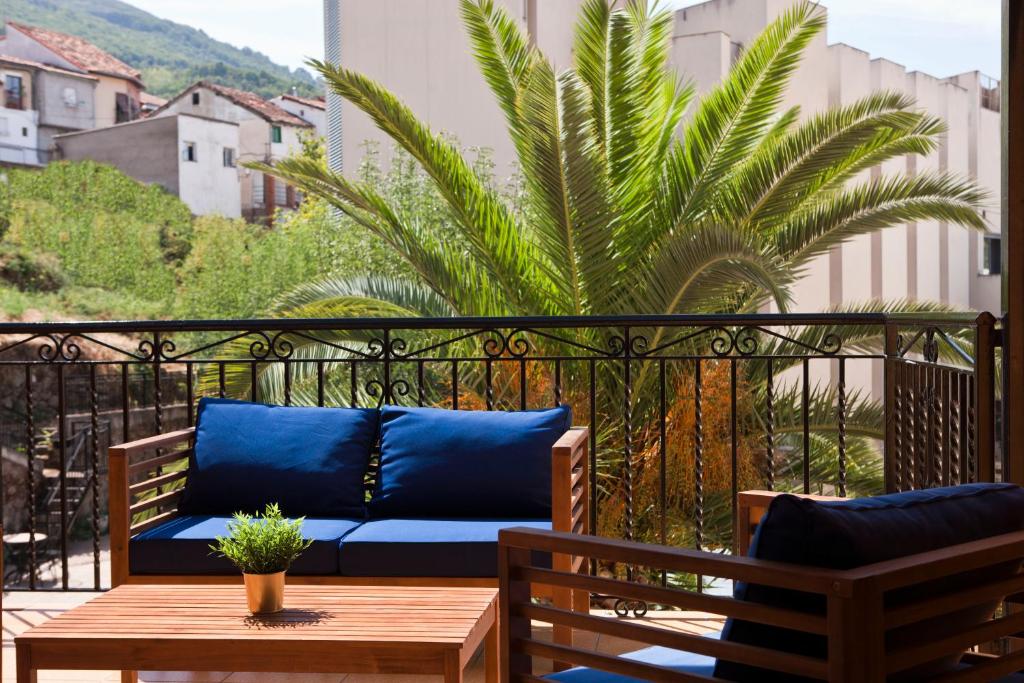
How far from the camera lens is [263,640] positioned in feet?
7.95

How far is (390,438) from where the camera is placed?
3607mm

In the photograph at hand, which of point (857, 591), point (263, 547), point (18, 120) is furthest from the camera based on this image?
point (18, 120)

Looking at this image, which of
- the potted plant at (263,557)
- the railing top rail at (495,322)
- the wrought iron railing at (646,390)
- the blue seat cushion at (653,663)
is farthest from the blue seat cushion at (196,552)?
the blue seat cushion at (653,663)

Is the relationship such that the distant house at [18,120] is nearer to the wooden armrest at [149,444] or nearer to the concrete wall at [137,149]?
the concrete wall at [137,149]

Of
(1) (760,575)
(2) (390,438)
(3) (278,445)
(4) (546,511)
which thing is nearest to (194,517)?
(3) (278,445)

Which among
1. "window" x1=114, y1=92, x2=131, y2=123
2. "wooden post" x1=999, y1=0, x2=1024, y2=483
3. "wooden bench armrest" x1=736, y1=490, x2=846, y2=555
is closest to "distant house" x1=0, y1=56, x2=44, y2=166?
"window" x1=114, y1=92, x2=131, y2=123

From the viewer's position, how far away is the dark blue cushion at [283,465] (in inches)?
139


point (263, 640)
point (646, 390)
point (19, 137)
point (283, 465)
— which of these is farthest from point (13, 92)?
point (263, 640)

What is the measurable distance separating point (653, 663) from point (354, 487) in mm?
1757

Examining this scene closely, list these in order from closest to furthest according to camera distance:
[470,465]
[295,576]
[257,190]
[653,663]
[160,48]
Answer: [653,663] < [295,576] < [470,465] < [257,190] < [160,48]

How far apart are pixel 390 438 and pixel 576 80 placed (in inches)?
148

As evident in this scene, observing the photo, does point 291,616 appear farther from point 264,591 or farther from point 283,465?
point 283,465

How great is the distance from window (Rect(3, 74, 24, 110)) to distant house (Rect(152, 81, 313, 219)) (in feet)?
15.0

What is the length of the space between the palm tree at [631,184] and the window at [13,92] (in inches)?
1084
